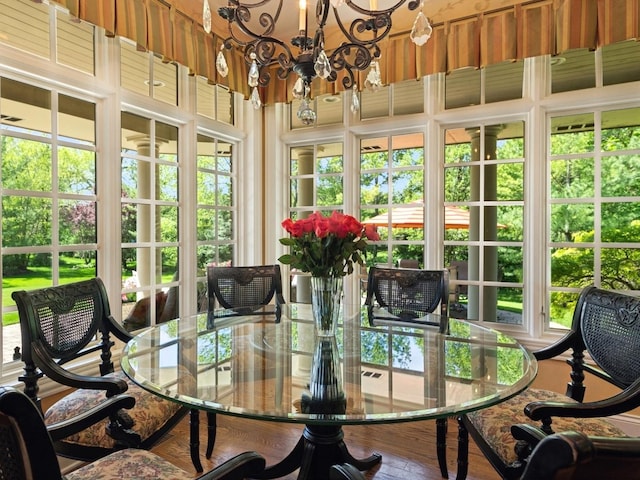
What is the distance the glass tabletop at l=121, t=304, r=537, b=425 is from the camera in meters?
1.22

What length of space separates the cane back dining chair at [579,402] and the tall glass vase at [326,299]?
0.72 metres

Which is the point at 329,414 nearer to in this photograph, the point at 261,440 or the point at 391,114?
the point at 261,440

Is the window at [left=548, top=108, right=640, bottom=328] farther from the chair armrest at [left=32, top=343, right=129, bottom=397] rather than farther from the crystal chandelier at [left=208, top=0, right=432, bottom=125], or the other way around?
the chair armrest at [left=32, top=343, right=129, bottom=397]

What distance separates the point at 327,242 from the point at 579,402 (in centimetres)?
129

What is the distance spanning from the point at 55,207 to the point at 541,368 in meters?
3.18

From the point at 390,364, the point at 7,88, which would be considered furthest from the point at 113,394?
the point at 7,88

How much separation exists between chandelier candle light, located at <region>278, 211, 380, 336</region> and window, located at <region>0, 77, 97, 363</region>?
4.62 feet

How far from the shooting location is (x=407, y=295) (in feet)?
8.58

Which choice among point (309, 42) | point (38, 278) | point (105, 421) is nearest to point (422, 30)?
point (309, 42)

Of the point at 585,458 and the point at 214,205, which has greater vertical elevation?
the point at 214,205

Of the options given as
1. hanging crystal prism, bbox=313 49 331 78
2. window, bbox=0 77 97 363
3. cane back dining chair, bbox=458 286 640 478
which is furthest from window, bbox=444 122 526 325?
window, bbox=0 77 97 363

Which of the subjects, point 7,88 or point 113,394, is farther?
point 7,88

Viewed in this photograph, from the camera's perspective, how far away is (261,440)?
239 centimetres

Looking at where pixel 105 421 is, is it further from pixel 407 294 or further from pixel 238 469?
pixel 407 294
